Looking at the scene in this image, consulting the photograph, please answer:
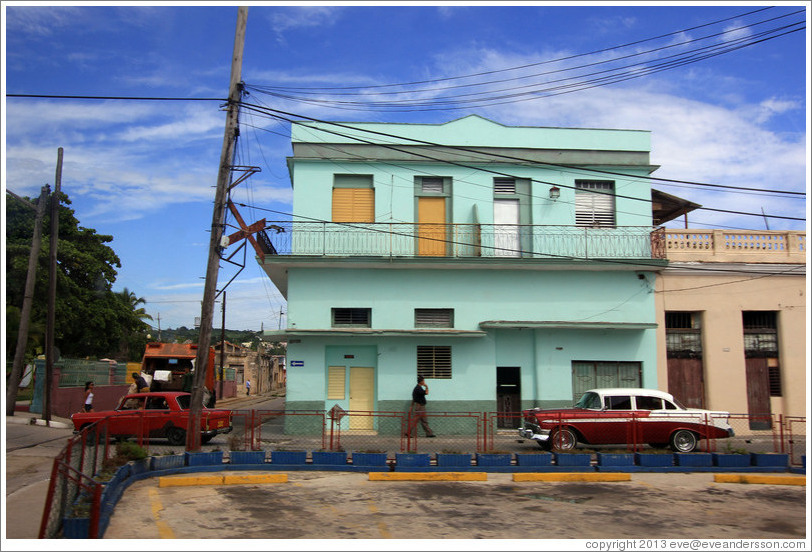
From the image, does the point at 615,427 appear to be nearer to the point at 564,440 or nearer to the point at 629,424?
the point at 629,424

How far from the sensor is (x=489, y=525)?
961 cm

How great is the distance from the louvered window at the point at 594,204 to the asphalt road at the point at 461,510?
1089 centimetres


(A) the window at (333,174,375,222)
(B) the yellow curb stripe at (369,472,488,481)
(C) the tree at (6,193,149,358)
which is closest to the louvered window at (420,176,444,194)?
(A) the window at (333,174,375,222)

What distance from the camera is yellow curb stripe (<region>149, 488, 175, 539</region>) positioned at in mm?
8797

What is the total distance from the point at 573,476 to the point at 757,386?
12.2m

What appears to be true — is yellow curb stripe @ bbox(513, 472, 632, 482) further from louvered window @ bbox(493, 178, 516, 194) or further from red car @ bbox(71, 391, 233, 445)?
louvered window @ bbox(493, 178, 516, 194)

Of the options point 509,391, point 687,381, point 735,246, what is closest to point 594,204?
point 735,246

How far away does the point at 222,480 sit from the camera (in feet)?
41.9

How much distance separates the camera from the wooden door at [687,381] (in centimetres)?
2217

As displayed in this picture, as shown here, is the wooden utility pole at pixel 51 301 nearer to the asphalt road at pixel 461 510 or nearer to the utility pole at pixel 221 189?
the utility pole at pixel 221 189

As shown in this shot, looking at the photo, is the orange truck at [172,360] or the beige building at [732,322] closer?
the beige building at [732,322]

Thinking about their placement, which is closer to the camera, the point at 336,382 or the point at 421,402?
the point at 421,402

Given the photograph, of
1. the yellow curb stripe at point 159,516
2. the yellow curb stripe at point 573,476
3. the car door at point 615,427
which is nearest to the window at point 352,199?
the car door at point 615,427

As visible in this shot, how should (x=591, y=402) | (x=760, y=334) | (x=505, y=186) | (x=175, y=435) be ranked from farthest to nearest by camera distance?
(x=505, y=186), (x=760, y=334), (x=175, y=435), (x=591, y=402)
